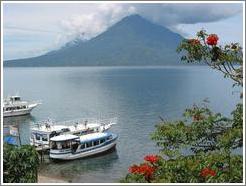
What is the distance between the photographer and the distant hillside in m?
102

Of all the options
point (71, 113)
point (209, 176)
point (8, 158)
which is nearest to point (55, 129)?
point (71, 113)

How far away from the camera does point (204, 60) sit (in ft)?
16.4

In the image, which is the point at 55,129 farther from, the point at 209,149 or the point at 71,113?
the point at 209,149

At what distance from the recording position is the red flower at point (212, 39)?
4584 mm

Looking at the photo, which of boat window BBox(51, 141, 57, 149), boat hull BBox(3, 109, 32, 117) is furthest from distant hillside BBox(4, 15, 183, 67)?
boat window BBox(51, 141, 57, 149)

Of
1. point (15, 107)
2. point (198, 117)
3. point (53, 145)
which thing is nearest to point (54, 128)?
point (53, 145)

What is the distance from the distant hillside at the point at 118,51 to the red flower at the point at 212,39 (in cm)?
8980

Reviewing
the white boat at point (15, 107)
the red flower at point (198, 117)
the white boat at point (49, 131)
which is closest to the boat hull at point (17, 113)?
the white boat at point (15, 107)

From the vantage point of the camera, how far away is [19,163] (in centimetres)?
667

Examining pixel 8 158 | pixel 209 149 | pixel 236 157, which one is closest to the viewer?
pixel 236 157

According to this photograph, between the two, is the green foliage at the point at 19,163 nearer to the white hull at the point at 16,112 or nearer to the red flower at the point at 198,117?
the red flower at the point at 198,117

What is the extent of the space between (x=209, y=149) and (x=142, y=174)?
134 centimetres

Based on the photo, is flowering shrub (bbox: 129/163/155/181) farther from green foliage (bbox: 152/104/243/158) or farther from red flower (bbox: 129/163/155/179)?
green foliage (bbox: 152/104/243/158)

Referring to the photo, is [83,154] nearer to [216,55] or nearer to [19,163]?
[19,163]
